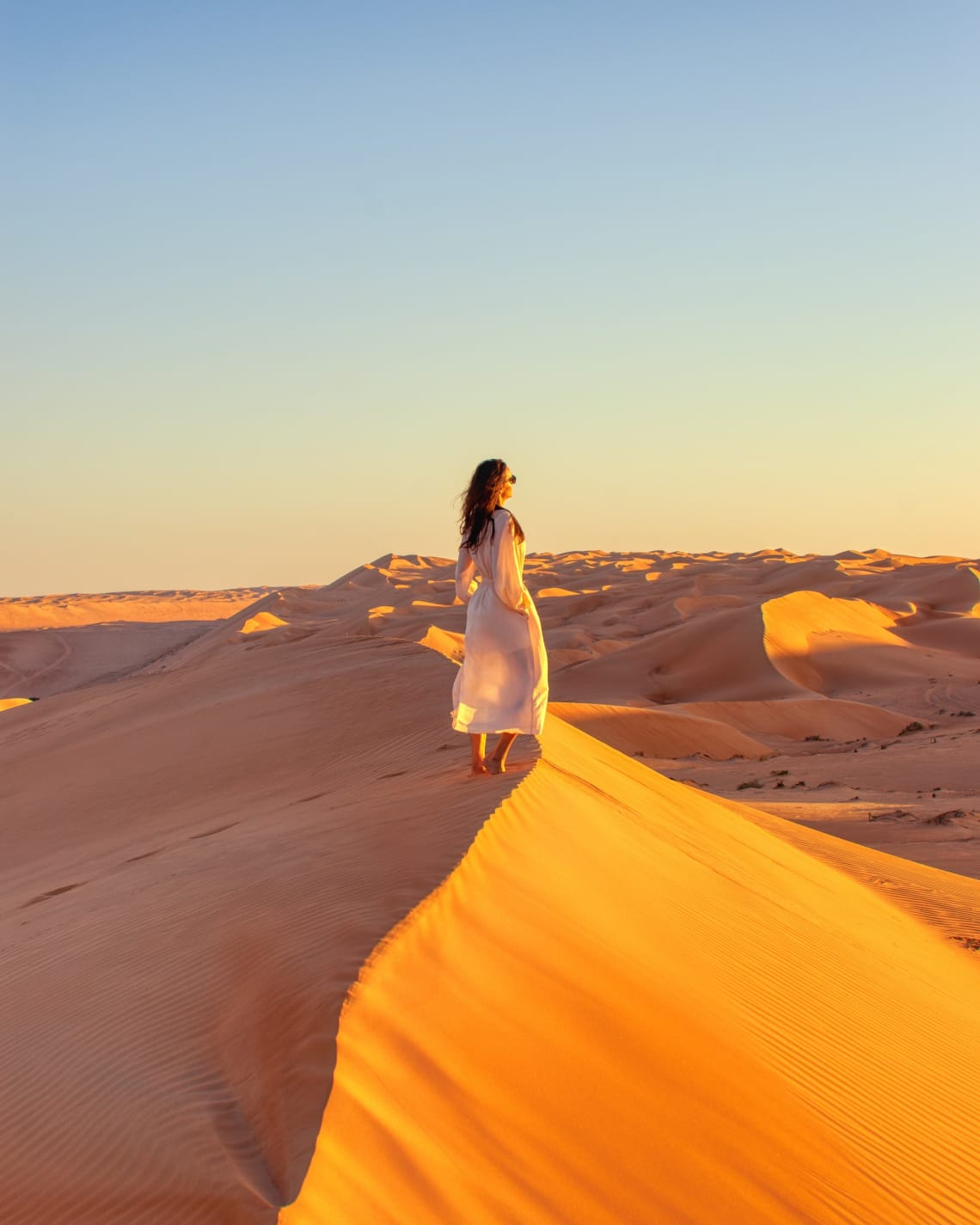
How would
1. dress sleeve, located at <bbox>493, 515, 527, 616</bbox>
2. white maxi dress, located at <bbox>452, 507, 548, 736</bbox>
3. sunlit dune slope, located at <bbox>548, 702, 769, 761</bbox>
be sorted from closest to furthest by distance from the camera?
dress sleeve, located at <bbox>493, 515, 527, 616</bbox> < white maxi dress, located at <bbox>452, 507, 548, 736</bbox> < sunlit dune slope, located at <bbox>548, 702, 769, 761</bbox>

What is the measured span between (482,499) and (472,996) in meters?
3.28

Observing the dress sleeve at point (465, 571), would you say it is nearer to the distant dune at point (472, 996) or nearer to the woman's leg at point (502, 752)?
the woman's leg at point (502, 752)

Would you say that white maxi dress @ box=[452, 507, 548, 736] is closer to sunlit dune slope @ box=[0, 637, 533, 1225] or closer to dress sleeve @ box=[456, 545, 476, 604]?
dress sleeve @ box=[456, 545, 476, 604]

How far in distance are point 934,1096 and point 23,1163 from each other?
128 inches

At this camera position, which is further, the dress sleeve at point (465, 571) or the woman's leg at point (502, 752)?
the woman's leg at point (502, 752)

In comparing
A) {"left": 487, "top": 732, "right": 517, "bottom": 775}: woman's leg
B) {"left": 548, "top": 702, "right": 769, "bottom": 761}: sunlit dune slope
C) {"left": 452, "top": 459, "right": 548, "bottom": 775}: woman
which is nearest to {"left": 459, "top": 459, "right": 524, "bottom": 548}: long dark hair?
{"left": 452, "top": 459, "right": 548, "bottom": 775}: woman

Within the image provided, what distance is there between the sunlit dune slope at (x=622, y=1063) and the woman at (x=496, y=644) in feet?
1.95

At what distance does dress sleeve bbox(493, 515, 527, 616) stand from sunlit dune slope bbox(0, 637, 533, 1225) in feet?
3.20

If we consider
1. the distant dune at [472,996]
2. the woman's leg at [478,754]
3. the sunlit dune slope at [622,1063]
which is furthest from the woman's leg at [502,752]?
the sunlit dune slope at [622,1063]

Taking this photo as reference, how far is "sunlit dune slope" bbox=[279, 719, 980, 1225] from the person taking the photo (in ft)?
10.2

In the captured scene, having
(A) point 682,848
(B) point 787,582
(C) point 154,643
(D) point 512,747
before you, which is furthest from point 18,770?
(C) point 154,643

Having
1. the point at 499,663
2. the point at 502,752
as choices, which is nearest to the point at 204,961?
the point at 499,663

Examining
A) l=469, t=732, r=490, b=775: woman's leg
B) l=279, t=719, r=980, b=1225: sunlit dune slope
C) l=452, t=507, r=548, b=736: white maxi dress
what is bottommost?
l=279, t=719, r=980, b=1225: sunlit dune slope

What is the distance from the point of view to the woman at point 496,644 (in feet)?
21.7
